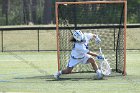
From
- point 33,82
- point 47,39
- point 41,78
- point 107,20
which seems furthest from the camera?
point 47,39

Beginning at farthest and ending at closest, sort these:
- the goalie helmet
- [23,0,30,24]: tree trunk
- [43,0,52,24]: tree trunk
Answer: [43,0,52,24]: tree trunk → [23,0,30,24]: tree trunk → the goalie helmet

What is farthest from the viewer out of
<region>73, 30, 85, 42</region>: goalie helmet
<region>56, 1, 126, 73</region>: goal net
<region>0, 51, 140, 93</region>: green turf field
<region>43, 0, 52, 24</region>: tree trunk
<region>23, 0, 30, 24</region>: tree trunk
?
<region>43, 0, 52, 24</region>: tree trunk

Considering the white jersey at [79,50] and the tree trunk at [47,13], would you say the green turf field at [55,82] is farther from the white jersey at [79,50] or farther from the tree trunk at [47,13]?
the tree trunk at [47,13]

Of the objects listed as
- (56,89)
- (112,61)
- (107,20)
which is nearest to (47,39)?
(107,20)

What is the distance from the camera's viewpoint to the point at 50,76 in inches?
653

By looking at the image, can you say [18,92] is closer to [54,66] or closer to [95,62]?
[95,62]

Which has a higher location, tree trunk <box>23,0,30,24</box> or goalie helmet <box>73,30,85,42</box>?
tree trunk <box>23,0,30,24</box>

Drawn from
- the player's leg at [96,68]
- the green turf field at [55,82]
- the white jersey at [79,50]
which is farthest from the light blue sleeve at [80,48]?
the green turf field at [55,82]

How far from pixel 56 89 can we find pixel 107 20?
11258mm

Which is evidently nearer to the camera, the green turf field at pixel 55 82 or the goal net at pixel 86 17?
the green turf field at pixel 55 82

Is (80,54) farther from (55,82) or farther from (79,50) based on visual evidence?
(55,82)

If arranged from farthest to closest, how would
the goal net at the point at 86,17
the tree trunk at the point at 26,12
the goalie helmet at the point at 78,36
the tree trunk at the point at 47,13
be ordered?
the tree trunk at the point at 47,13, the tree trunk at the point at 26,12, the goal net at the point at 86,17, the goalie helmet at the point at 78,36

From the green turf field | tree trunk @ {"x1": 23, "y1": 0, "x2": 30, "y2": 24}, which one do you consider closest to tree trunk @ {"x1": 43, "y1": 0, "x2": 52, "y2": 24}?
tree trunk @ {"x1": 23, "y1": 0, "x2": 30, "y2": 24}

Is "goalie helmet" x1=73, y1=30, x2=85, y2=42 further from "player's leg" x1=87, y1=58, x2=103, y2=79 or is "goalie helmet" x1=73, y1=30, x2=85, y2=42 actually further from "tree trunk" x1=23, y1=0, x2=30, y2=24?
"tree trunk" x1=23, y1=0, x2=30, y2=24
